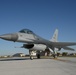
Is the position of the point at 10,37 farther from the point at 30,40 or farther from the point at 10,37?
the point at 30,40

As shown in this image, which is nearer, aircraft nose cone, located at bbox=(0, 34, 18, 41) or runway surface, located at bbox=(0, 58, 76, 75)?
runway surface, located at bbox=(0, 58, 76, 75)

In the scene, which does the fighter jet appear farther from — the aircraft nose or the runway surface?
the runway surface

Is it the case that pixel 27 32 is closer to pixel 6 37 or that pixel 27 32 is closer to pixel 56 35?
pixel 6 37

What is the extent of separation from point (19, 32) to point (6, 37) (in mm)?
2581

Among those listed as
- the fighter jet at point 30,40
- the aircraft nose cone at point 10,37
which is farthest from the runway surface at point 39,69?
the fighter jet at point 30,40

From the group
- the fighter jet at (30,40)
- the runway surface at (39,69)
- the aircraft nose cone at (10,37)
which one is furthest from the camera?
the fighter jet at (30,40)

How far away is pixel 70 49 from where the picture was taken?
3097 centimetres

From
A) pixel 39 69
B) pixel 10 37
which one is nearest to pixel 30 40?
pixel 10 37

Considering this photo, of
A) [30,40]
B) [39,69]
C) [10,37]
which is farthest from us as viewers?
[30,40]

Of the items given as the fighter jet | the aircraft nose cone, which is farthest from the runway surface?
the fighter jet

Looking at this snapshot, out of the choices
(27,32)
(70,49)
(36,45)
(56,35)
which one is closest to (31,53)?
(36,45)

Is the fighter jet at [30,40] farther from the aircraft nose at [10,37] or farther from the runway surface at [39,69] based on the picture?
the runway surface at [39,69]

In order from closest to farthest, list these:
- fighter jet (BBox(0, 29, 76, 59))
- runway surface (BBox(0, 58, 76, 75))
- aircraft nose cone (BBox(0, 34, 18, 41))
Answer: runway surface (BBox(0, 58, 76, 75)) → aircraft nose cone (BBox(0, 34, 18, 41)) → fighter jet (BBox(0, 29, 76, 59))

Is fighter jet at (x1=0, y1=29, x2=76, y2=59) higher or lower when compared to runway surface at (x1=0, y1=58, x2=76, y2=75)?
higher
